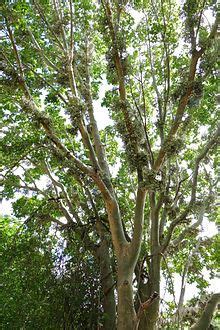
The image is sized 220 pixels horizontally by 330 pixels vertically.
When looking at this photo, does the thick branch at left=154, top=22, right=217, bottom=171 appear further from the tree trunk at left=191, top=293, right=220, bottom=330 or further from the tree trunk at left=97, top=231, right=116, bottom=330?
the tree trunk at left=191, top=293, right=220, bottom=330

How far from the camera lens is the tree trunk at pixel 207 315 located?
16.1 feet

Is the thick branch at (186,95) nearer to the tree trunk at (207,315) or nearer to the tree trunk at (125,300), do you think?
the tree trunk at (125,300)

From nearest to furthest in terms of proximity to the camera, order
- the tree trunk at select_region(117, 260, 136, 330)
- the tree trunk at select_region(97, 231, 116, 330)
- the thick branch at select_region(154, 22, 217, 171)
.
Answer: the tree trunk at select_region(117, 260, 136, 330)
the thick branch at select_region(154, 22, 217, 171)
the tree trunk at select_region(97, 231, 116, 330)

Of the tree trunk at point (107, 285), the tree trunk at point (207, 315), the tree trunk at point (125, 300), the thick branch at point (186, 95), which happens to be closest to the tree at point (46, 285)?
the tree trunk at point (107, 285)

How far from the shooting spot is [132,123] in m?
5.07

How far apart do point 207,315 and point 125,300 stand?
4.56ft

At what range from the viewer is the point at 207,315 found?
4.99 meters

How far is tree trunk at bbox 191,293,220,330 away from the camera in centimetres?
491

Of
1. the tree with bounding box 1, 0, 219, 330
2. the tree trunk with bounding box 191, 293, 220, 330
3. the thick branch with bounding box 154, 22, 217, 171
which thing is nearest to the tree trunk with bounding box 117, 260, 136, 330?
the tree with bounding box 1, 0, 219, 330

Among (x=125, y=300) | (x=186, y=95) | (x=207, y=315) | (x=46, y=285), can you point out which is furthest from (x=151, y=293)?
(x=186, y=95)

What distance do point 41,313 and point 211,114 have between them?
5389 millimetres

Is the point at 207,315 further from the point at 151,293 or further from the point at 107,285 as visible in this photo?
the point at 107,285

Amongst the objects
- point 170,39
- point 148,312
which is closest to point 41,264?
point 148,312

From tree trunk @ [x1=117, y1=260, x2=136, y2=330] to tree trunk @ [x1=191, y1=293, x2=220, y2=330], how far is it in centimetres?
115
